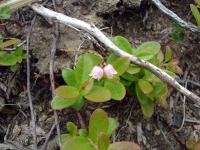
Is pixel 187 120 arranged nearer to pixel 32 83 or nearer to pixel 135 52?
pixel 135 52

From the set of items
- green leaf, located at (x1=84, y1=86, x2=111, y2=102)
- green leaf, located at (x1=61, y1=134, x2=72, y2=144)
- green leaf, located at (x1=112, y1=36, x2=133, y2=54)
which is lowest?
green leaf, located at (x1=61, y1=134, x2=72, y2=144)

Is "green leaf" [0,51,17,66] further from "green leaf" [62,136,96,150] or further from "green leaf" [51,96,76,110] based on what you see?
"green leaf" [62,136,96,150]

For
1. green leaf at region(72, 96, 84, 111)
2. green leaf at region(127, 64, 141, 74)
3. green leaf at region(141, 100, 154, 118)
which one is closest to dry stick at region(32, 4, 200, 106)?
green leaf at region(127, 64, 141, 74)

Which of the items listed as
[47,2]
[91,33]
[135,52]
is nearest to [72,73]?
[91,33]

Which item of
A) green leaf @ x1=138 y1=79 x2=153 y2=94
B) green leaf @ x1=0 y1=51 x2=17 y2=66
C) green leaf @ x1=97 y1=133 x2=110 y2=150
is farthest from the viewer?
green leaf @ x1=0 y1=51 x2=17 y2=66

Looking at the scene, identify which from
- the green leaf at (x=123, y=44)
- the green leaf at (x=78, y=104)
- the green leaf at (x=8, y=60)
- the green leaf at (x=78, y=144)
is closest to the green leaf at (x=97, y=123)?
the green leaf at (x=78, y=144)
